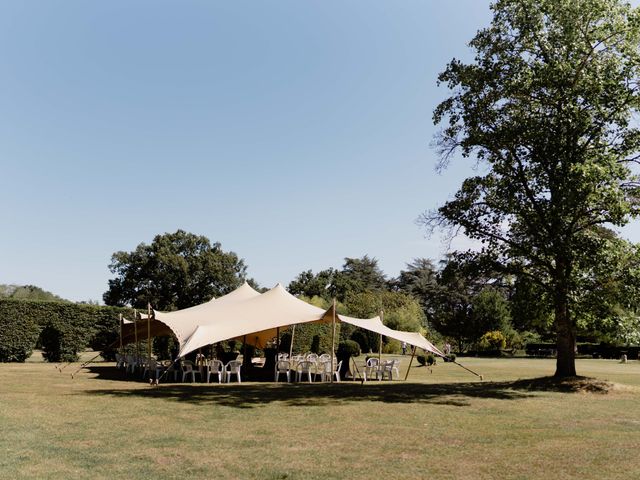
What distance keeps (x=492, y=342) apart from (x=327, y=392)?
32.5 meters

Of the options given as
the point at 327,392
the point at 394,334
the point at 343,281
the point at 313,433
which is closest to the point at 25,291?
the point at 343,281

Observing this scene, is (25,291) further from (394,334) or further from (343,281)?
(394,334)

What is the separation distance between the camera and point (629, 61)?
585 inches

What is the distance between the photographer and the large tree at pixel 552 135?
14547 mm

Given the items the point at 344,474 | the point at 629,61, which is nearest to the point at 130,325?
the point at 344,474

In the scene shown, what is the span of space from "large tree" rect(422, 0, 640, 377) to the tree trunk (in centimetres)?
3

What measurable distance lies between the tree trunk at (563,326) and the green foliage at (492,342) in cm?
2783

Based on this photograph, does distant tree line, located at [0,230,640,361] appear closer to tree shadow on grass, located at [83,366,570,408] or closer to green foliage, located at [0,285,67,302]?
green foliage, located at [0,285,67,302]

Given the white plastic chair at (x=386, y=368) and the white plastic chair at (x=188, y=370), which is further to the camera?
the white plastic chair at (x=386, y=368)

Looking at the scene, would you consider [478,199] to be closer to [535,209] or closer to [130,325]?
[535,209]

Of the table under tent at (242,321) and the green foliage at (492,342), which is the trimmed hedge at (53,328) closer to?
the table under tent at (242,321)

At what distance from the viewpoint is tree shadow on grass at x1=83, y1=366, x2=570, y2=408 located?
12107mm

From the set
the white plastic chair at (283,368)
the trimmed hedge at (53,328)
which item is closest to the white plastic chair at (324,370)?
the white plastic chair at (283,368)

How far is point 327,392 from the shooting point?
547 inches
